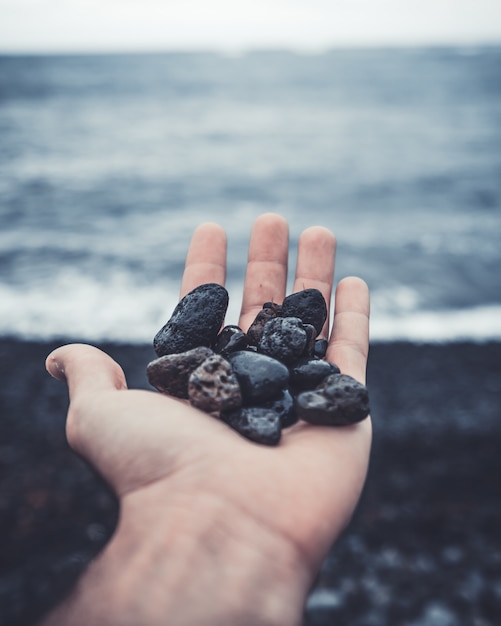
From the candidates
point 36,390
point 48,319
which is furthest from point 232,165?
point 36,390

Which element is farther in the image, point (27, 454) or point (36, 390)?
point (36, 390)

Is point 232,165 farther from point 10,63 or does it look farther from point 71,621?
point 10,63

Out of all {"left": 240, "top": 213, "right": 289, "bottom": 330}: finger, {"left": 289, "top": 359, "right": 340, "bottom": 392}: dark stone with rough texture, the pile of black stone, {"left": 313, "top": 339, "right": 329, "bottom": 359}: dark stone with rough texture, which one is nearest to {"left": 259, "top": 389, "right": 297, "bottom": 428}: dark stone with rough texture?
the pile of black stone

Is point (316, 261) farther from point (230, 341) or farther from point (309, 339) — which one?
point (230, 341)

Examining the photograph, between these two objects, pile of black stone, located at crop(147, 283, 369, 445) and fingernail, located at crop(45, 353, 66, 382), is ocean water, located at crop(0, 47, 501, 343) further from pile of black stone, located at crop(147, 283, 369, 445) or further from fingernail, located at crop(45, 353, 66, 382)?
fingernail, located at crop(45, 353, 66, 382)

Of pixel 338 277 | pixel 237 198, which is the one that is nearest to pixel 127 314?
pixel 338 277

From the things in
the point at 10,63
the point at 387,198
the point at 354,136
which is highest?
the point at 10,63

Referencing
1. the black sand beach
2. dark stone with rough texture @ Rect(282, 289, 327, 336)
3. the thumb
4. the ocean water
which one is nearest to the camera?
the thumb

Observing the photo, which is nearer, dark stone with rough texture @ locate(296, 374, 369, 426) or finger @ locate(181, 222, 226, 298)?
dark stone with rough texture @ locate(296, 374, 369, 426)
